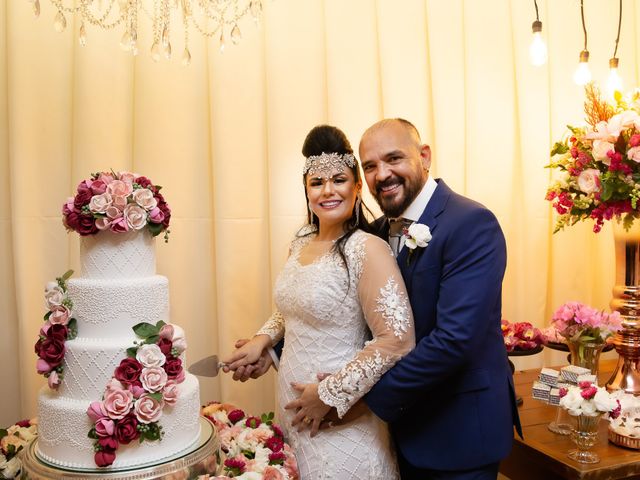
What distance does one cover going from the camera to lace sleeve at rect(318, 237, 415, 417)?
1.70 metres

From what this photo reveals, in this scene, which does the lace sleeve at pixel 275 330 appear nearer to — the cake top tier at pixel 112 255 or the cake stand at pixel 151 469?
the cake stand at pixel 151 469

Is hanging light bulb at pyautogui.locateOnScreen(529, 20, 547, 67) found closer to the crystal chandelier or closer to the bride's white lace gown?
the crystal chandelier

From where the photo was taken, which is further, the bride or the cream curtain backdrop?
the cream curtain backdrop

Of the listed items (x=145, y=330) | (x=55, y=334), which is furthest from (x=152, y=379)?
(x=55, y=334)

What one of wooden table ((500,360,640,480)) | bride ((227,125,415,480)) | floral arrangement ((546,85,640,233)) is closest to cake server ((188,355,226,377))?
bride ((227,125,415,480))

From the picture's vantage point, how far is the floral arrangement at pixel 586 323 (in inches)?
90.6

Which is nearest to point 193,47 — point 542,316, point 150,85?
point 150,85

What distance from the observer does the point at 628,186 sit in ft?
7.18

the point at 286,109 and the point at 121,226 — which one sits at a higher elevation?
the point at 286,109

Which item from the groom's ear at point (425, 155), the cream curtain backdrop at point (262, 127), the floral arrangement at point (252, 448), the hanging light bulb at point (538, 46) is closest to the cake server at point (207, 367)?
the floral arrangement at point (252, 448)

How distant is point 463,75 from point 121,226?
2.24 m

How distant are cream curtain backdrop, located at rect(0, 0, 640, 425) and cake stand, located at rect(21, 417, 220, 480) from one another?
1004 millimetres

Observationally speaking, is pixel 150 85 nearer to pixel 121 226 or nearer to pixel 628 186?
pixel 121 226

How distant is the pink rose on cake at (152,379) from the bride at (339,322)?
47 cm
